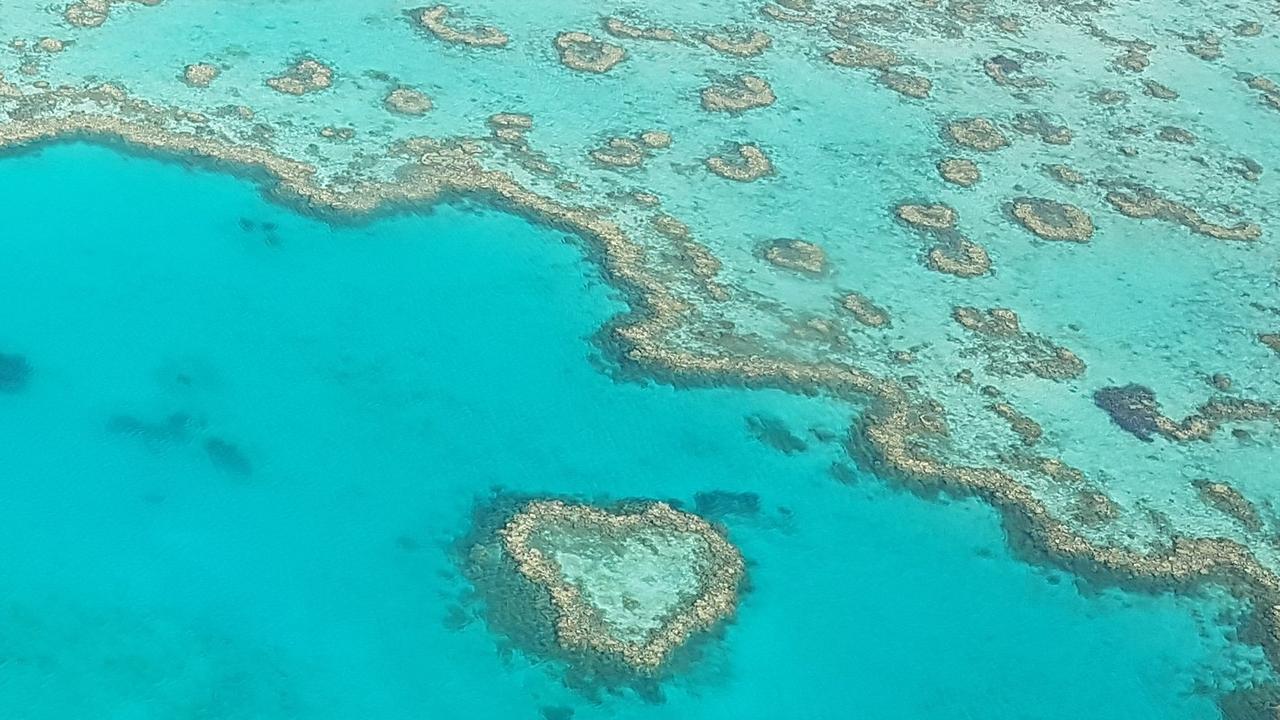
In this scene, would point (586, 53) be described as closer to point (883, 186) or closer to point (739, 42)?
point (739, 42)

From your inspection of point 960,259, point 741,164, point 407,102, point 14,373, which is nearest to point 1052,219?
point 960,259

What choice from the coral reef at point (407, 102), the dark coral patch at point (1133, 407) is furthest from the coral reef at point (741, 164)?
the dark coral patch at point (1133, 407)

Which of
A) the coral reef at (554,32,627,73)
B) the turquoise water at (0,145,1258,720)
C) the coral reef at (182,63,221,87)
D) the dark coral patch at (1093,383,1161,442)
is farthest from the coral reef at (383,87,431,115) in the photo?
the dark coral patch at (1093,383,1161,442)

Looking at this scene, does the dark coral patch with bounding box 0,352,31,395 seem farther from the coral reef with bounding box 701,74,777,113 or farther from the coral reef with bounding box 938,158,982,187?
the coral reef with bounding box 938,158,982,187

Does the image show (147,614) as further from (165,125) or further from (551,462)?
(165,125)

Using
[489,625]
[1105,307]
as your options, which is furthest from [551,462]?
[1105,307]

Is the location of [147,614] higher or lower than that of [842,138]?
lower

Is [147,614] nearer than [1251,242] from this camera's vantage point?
Yes
